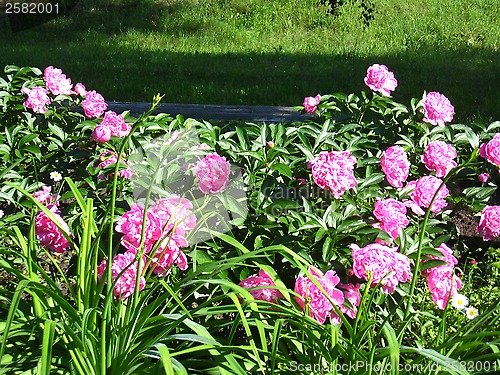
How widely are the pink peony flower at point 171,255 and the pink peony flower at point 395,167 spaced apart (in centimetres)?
89

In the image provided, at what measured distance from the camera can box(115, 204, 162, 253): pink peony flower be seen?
2125 mm

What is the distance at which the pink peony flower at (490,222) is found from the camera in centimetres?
280

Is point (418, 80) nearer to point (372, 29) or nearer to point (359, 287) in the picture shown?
point (372, 29)

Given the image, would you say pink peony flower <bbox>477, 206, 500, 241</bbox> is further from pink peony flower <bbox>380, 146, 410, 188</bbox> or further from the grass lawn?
the grass lawn

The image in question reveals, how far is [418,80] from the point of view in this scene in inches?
283

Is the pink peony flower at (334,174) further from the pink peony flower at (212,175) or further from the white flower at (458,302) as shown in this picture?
the white flower at (458,302)

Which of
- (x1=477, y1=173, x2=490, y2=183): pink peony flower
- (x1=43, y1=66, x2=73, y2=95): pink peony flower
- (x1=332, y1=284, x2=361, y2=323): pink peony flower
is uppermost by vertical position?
(x1=43, y1=66, x2=73, y2=95): pink peony flower

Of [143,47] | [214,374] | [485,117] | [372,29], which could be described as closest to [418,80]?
[485,117]

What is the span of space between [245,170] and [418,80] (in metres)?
5.02

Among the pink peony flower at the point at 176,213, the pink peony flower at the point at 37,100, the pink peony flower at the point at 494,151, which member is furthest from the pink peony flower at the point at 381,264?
the pink peony flower at the point at 37,100

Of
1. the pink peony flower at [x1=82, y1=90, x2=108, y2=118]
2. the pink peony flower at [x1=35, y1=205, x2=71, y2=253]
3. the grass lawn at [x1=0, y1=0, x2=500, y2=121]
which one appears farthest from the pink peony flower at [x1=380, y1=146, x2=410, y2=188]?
the grass lawn at [x1=0, y1=0, x2=500, y2=121]

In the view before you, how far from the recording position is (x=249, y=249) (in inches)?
96.3

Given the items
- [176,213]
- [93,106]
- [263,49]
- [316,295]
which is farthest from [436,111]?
[263,49]

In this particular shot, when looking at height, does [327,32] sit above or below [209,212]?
below
